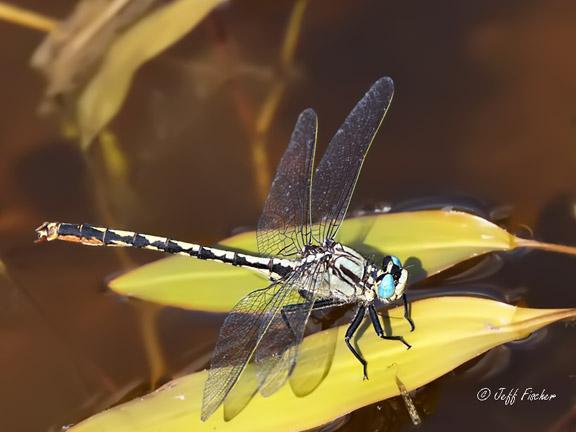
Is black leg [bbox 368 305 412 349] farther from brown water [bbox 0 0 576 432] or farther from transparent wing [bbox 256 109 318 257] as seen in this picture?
transparent wing [bbox 256 109 318 257]

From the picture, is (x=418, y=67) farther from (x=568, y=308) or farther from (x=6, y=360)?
(x=6, y=360)

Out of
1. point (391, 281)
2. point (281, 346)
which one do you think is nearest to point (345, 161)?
point (391, 281)

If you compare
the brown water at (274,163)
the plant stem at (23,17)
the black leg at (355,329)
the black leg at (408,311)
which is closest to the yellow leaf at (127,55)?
the brown water at (274,163)

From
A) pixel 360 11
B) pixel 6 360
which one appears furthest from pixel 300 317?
Result: pixel 360 11

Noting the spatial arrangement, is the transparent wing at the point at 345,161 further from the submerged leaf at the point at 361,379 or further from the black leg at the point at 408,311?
the submerged leaf at the point at 361,379

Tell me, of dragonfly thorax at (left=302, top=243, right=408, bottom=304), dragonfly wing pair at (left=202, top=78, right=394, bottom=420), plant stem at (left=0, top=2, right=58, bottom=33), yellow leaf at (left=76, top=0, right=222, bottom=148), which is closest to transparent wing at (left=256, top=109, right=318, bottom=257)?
dragonfly wing pair at (left=202, top=78, right=394, bottom=420)

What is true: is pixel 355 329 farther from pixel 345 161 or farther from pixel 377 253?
pixel 345 161
